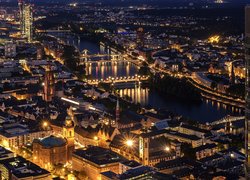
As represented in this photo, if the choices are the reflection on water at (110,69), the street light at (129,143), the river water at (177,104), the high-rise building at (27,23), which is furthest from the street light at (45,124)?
the high-rise building at (27,23)

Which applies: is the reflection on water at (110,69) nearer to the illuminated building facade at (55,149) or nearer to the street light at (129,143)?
the street light at (129,143)

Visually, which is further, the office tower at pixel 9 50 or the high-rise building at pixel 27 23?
the high-rise building at pixel 27 23

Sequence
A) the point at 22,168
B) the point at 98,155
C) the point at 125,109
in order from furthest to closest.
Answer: the point at 125,109
the point at 98,155
the point at 22,168

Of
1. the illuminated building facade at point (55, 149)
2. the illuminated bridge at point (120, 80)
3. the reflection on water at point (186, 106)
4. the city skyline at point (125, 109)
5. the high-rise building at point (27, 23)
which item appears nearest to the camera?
the city skyline at point (125, 109)

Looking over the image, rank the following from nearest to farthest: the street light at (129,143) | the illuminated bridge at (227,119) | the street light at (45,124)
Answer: the street light at (129,143), the street light at (45,124), the illuminated bridge at (227,119)

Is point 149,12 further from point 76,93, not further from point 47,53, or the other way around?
point 76,93

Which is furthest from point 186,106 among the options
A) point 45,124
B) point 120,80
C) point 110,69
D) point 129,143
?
point 110,69

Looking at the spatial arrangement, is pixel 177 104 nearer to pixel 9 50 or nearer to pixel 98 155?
pixel 98 155

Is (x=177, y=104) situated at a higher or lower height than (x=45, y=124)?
lower
